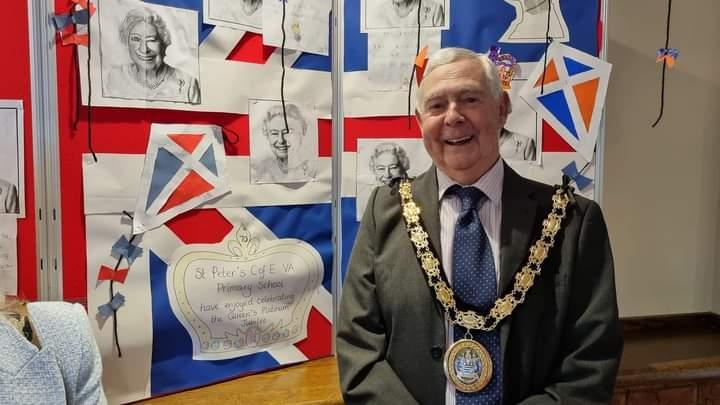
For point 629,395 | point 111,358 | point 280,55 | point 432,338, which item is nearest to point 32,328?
point 111,358

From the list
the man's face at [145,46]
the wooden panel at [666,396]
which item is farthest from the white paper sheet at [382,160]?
the wooden panel at [666,396]

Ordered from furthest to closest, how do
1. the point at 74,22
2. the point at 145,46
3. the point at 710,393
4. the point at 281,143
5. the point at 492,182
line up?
the point at 710,393, the point at 281,143, the point at 145,46, the point at 74,22, the point at 492,182

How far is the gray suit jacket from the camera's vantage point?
1.20 metres

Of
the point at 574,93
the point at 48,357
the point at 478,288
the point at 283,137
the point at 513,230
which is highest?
the point at 574,93

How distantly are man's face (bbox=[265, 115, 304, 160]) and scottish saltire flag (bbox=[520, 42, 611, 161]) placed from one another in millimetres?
755

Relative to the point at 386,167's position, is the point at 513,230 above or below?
below

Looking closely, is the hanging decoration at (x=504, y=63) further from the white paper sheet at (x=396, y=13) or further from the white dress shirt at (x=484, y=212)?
the white dress shirt at (x=484, y=212)

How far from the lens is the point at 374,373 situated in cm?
125

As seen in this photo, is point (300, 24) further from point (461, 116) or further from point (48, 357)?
point (48, 357)

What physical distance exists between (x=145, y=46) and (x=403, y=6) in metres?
0.79

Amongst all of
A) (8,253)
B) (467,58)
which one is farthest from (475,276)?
(8,253)

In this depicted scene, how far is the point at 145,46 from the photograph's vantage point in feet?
5.02


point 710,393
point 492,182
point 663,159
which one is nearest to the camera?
point 492,182

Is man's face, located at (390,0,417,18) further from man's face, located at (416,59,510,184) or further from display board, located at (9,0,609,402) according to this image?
man's face, located at (416,59,510,184)
